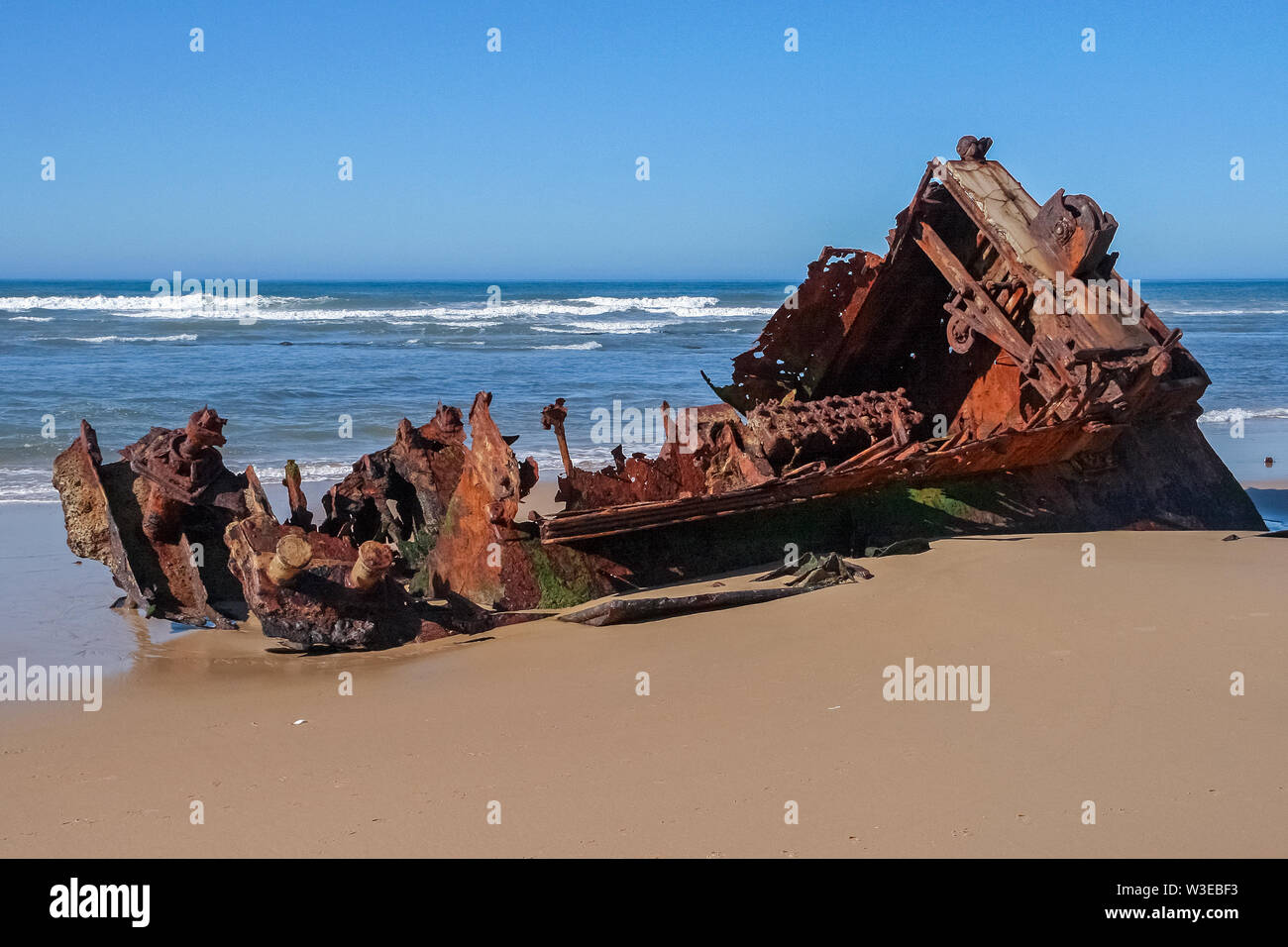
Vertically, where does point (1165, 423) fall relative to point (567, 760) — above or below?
above

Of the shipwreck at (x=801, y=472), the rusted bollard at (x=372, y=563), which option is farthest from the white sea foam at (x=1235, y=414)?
the rusted bollard at (x=372, y=563)

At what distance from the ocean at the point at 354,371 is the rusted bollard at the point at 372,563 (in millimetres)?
5380

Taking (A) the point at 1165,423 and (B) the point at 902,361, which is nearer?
(A) the point at 1165,423

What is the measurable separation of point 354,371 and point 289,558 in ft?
54.7

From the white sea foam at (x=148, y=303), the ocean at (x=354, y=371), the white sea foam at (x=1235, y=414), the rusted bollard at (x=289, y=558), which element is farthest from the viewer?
the white sea foam at (x=148, y=303)

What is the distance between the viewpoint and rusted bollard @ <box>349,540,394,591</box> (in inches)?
172

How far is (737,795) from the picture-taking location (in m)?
3.21

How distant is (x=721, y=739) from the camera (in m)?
3.62

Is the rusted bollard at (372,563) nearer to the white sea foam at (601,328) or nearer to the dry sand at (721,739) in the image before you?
the dry sand at (721,739)

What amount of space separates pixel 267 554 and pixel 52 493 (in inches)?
210

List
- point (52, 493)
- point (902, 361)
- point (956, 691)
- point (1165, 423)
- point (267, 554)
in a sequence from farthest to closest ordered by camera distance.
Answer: point (52, 493) → point (902, 361) → point (1165, 423) → point (267, 554) → point (956, 691)

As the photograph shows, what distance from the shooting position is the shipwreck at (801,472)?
4965 millimetres

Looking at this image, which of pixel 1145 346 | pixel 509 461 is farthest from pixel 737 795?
pixel 1145 346

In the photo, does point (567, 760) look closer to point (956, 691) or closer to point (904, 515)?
point (956, 691)
